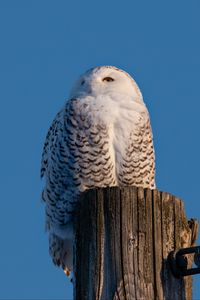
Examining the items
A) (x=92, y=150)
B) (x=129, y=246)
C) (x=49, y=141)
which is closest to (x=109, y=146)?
(x=92, y=150)

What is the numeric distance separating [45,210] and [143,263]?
2.14 m

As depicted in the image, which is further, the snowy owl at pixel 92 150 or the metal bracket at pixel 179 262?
the snowy owl at pixel 92 150

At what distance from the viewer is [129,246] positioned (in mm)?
2318

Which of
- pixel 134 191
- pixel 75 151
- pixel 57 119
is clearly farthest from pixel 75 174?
pixel 134 191

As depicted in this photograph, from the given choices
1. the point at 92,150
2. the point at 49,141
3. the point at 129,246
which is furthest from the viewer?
the point at 49,141

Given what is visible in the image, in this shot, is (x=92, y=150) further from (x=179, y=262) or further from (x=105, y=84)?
(x=179, y=262)

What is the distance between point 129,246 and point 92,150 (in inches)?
67.8

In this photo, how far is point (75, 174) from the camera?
13.2ft

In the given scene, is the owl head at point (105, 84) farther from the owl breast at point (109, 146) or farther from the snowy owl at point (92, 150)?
the owl breast at point (109, 146)

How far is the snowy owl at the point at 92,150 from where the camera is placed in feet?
13.2

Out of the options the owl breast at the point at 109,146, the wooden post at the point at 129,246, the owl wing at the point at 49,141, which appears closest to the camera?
the wooden post at the point at 129,246

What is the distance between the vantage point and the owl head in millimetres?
4344

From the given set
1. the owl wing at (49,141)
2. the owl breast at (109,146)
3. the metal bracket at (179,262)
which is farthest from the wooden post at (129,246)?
the owl wing at (49,141)

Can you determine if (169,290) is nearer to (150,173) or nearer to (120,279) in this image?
(120,279)
